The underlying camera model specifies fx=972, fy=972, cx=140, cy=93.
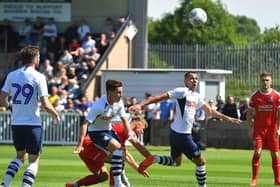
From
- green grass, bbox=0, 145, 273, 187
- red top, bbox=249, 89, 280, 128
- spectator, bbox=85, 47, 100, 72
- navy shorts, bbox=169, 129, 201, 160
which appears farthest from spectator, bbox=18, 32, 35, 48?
navy shorts, bbox=169, 129, 201, 160

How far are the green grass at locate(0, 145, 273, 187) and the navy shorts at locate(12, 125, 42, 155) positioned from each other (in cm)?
291

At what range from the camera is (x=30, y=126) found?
575 inches

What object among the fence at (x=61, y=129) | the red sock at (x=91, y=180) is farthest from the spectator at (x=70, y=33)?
the red sock at (x=91, y=180)

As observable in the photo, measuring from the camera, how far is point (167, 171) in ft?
72.8

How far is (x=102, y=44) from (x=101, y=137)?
23.3 metres

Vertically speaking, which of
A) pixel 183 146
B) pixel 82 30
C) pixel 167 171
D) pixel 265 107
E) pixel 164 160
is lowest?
pixel 167 171

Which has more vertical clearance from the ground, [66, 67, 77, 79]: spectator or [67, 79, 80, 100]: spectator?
[66, 67, 77, 79]: spectator

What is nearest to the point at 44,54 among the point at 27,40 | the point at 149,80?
the point at 27,40

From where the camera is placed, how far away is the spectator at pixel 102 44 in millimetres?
38281

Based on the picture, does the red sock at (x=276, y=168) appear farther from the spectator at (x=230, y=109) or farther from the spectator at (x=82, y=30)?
the spectator at (x=82, y=30)

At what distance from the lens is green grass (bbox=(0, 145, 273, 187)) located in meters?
18.6

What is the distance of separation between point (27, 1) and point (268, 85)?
24239 mm

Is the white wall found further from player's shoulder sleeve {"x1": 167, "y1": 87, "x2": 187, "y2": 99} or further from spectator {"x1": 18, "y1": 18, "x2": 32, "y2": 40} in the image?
player's shoulder sleeve {"x1": 167, "y1": 87, "x2": 187, "y2": 99}

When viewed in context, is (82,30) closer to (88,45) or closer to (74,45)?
(74,45)
